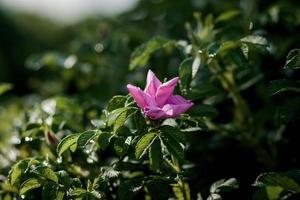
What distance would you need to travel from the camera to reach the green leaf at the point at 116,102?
1599mm

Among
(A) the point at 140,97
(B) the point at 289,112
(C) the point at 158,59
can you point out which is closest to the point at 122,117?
(A) the point at 140,97

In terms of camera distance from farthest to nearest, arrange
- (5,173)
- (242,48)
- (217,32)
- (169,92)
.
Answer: (217,32) → (5,173) → (242,48) → (169,92)

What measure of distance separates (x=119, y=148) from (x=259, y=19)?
4.61 ft

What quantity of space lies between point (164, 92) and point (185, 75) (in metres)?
0.30

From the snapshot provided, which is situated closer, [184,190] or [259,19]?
[184,190]

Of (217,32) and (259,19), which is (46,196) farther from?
(259,19)

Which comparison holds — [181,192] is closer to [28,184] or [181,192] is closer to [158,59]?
[28,184]

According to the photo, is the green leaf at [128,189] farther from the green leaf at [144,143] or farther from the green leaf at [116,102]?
the green leaf at [116,102]

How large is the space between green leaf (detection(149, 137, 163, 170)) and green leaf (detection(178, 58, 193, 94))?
1.01 ft

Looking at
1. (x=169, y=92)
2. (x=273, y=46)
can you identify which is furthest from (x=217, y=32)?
(x=169, y=92)

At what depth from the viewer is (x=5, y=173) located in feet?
6.79

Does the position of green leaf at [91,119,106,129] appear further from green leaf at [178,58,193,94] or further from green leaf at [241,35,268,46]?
green leaf at [241,35,268,46]

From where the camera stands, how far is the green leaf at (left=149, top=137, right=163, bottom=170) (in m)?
1.50

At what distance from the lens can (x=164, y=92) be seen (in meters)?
1.53
